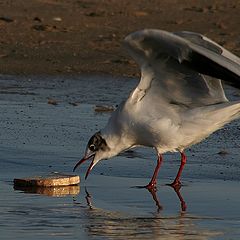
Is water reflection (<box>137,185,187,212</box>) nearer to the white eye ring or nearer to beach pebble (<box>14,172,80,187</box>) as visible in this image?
beach pebble (<box>14,172,80,187</box>)

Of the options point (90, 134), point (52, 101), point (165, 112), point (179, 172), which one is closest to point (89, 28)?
point (52, 101)

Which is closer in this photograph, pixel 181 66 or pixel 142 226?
pixel 142 226

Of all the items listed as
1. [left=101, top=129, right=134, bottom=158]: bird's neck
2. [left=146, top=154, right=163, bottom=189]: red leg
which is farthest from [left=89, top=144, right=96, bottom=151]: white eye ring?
[left=146, top=154, right=163, bottom=189]: red leg

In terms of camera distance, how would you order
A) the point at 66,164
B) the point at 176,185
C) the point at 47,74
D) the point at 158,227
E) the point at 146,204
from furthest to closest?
the point at 47,74, the point at 66,164, the point at 176,185, the point at 146,204, the point at 158,227

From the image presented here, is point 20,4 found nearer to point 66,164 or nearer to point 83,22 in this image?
point 83,22

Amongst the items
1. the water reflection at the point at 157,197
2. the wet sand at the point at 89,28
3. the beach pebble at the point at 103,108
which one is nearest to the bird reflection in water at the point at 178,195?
the water reflection at the point at 157,197

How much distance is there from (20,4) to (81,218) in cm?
1376

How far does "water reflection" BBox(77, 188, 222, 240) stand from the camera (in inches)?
321

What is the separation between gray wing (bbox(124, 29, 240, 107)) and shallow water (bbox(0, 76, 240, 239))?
0.75 metres

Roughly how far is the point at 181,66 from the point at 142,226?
196 cm

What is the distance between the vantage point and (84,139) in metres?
12.4

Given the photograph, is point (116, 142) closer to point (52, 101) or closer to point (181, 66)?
point (181, 66)

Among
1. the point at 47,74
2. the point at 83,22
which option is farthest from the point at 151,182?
the point at 83,22

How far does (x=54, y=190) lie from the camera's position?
9.94 metres
